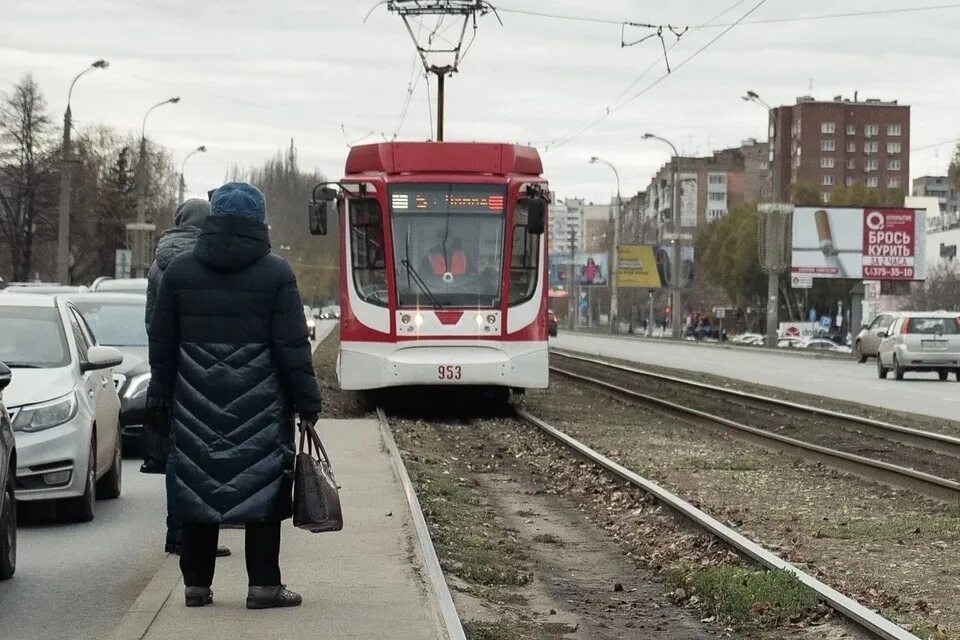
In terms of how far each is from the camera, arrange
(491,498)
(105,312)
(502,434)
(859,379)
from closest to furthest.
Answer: (491,498) → (105,312) → (502,434) → (859,379)

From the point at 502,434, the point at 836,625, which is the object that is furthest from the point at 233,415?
the point at 502,434

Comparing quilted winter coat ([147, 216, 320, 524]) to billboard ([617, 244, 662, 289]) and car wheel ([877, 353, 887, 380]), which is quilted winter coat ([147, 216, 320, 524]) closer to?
car wheel ([877, 353, 887, 380])

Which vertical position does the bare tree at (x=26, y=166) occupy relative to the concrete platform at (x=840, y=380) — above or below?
above

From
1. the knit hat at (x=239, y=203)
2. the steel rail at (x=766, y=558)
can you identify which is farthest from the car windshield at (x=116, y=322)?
the knit hat at (x=239, y=203)

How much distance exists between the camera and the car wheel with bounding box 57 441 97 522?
11.3m

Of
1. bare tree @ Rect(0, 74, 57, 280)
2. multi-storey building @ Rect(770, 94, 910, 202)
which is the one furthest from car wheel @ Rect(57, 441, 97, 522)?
multi-storey building @ Rect(770, 94, 910, 202)

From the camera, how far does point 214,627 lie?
23.4 feet

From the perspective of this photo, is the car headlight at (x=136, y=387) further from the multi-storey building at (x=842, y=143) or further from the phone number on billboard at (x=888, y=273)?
the multi-storey building at (x=842, y=143)

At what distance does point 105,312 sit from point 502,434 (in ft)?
17.9

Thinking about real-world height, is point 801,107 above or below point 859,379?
above

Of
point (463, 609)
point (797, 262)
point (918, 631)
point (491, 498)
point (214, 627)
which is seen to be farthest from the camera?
point (797, 262)

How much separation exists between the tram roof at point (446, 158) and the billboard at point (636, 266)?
98328 millimetres

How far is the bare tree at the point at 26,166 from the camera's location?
219 feet

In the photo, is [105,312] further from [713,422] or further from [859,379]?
[859,379]
